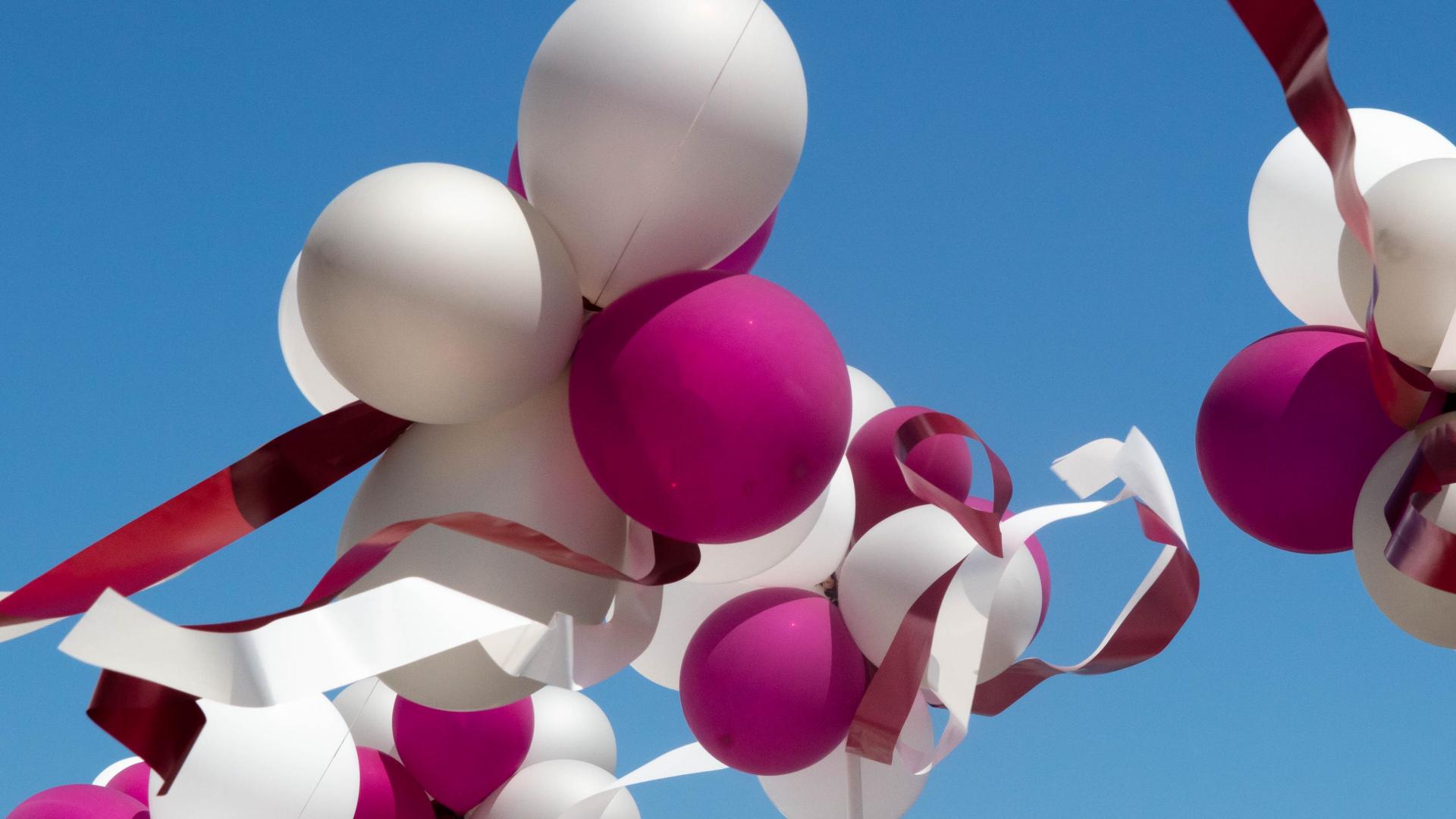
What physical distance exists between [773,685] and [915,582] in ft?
1.07

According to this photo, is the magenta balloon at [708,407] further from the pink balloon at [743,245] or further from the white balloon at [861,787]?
the white balloon at [861,787]

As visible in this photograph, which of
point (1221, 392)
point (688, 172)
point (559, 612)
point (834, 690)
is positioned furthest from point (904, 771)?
point (688, 172)

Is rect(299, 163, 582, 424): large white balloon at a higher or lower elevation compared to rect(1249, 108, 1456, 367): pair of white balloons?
lower

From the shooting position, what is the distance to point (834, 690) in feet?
8.89

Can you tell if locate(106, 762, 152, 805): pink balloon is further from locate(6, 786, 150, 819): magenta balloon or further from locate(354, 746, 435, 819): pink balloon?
locate(354, 746, 435, 819): pink balloon

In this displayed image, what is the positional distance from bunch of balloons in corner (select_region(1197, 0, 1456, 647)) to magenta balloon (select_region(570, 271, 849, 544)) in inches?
31.2

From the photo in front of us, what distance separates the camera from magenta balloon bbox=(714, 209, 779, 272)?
249cm

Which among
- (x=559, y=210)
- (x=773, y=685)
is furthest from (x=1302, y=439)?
(x=559, y=210)

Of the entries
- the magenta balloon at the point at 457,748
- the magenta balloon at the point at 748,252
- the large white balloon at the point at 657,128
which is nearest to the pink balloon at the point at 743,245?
the magenta balloon at the point at 748,252

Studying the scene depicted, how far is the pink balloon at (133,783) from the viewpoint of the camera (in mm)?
3375

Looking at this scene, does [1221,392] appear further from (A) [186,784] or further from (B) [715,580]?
(A) [186,784]

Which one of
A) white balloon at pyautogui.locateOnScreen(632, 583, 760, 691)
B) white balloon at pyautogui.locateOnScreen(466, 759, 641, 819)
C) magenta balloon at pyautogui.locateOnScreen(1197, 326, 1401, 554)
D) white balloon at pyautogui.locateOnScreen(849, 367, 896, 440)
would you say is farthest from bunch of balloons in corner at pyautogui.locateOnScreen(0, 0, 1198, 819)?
white balloon at pyautogui.locateOnScreen(466, 759, 641, 819)

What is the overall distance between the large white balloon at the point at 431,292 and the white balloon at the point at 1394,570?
1.30 m

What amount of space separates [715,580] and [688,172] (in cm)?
91
